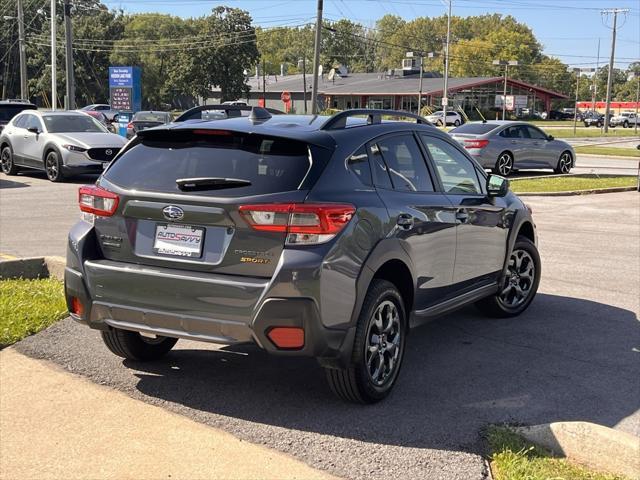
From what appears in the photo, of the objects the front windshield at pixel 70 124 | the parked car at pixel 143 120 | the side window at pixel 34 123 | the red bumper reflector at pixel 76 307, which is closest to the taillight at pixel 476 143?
the front windshield at pixel 70 124

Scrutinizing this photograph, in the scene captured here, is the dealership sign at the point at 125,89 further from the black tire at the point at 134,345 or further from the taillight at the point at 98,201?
the taillight at the point at 98,201

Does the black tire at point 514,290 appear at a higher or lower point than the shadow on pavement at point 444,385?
higher

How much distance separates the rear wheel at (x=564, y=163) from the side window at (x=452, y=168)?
18556 millimetres

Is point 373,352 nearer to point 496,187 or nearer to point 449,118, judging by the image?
point 496,187

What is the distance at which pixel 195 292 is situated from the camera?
438 cm

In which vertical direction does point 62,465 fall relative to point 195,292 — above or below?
below

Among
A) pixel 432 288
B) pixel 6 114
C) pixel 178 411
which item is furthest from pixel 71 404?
pixel 6 114

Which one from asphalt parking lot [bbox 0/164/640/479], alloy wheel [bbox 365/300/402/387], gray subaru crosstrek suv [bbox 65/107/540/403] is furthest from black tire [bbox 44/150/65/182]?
alloy wheel [bbox 365/300/402/387]

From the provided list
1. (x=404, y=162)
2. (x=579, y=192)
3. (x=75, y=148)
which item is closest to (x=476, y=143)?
(x=579, y=192)

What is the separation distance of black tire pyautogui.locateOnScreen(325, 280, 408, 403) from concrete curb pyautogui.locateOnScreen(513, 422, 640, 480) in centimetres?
93

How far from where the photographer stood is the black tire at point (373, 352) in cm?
456

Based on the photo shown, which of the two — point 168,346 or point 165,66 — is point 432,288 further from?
point 165,66

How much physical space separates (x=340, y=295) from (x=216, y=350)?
182cm

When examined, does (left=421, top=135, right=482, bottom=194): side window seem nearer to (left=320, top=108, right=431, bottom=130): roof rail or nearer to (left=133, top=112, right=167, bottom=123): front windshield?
(left=320, top=108, right=431, bottom=130): roof rail
